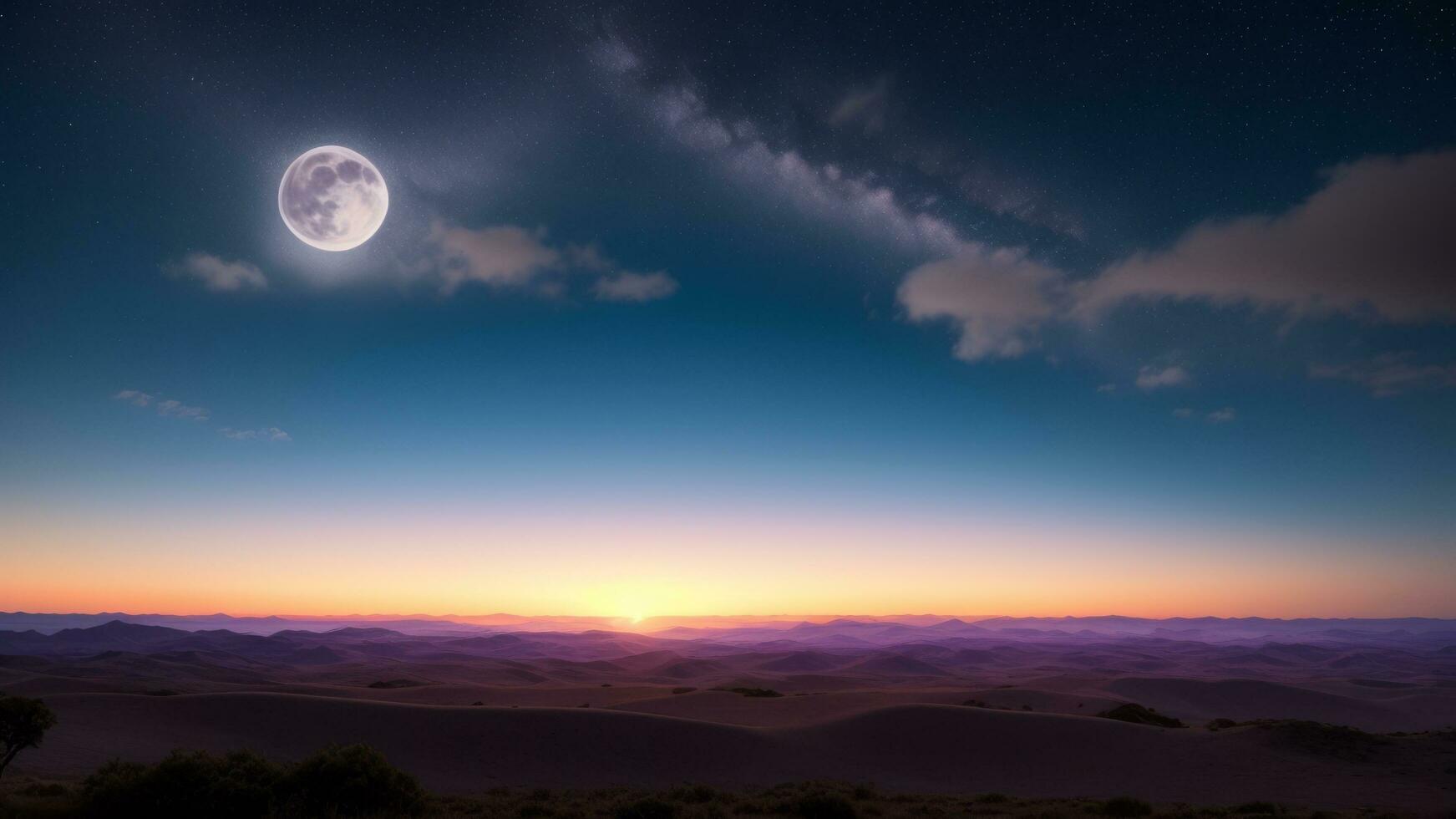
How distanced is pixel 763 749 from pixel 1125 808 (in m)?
13.0

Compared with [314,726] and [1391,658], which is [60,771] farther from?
[1391,658]

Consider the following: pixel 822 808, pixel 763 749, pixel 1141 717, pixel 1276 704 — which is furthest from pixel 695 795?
pixel 1276 704

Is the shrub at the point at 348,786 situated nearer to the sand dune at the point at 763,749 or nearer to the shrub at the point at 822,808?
the shrub at the point at 822,808

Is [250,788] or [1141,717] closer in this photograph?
[250,788]

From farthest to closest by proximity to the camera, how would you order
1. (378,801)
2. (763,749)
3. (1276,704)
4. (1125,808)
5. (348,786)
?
(1276,704), (763,749), (1125,808), (378,801), (348,786)

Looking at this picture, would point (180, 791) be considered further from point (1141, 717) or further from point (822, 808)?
point (1141, 717)

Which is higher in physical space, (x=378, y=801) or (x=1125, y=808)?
(x=378, y=801)

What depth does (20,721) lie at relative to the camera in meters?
12.2

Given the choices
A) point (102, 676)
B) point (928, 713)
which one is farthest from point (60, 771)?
point (102, 676)

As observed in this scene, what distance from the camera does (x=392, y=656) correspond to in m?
122

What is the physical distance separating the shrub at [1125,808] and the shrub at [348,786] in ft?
50.6

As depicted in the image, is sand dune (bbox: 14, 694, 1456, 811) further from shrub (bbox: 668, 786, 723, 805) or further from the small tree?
the small tree

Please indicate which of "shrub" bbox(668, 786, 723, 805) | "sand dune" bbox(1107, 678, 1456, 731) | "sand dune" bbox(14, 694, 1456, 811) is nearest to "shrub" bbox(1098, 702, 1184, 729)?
"sand dune" bbox(14, 694, 1456, 811)

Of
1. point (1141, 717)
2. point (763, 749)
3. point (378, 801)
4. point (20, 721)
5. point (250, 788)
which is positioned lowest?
point (1141, 717)
